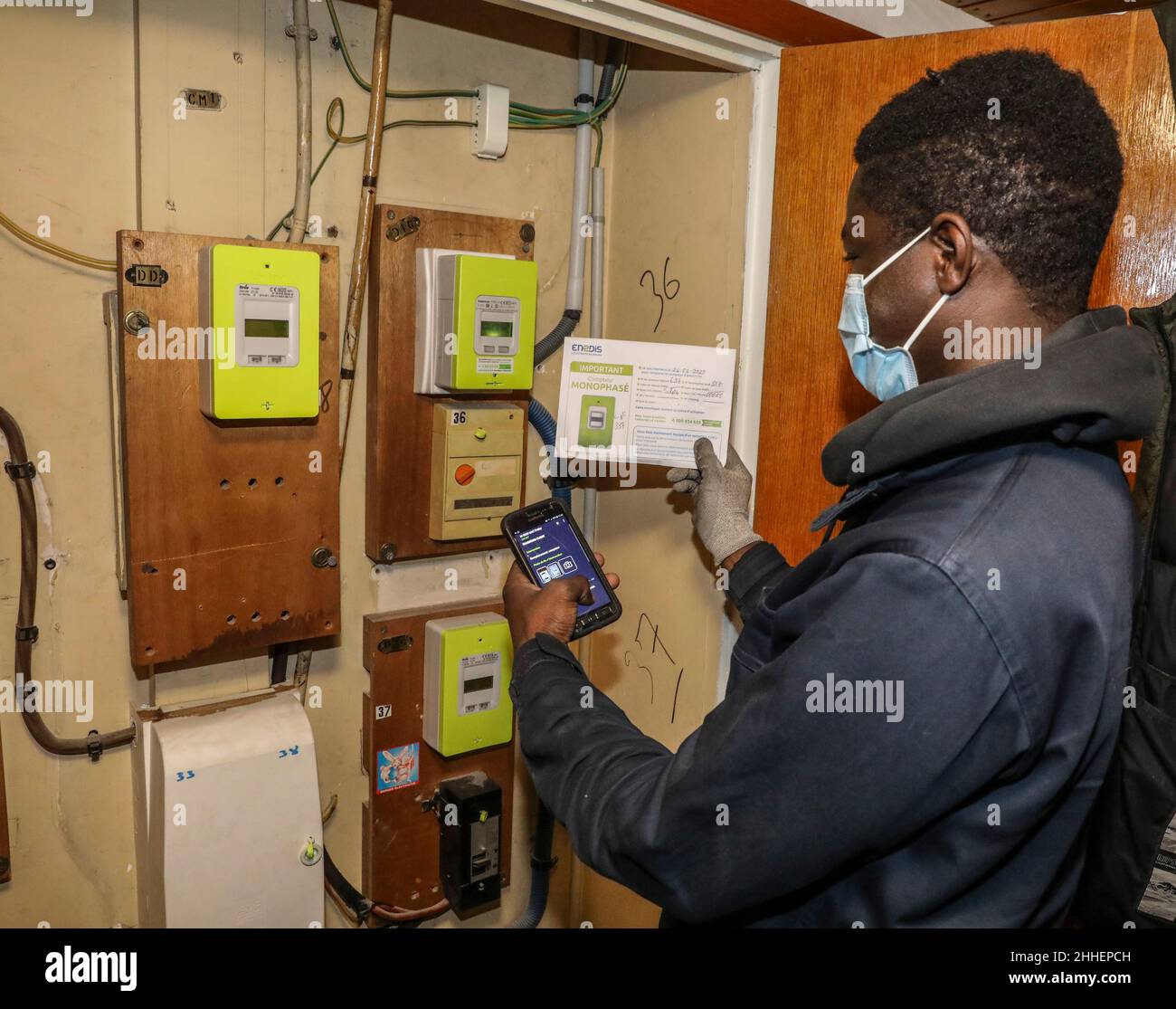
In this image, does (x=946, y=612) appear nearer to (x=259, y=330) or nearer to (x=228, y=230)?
(x=259, y=330)

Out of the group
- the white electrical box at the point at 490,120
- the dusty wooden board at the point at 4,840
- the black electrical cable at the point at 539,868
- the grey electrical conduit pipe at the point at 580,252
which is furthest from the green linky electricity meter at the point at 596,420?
the dusty wooden board at the point at 4,840

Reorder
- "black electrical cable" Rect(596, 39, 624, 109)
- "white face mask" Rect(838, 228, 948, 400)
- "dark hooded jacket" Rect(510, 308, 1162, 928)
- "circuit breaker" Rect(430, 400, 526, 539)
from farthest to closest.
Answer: "black electrical cable" Rect(596, 39, 624, 109)
"circuit breaker" Rect(430, 400, 526, 539)
"white face mask" Rect(838, 228, 948, 400)
"dark hooded jacket" Rect(510, 308, 1162, 928)

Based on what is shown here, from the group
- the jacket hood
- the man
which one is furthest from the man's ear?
the jacket hood

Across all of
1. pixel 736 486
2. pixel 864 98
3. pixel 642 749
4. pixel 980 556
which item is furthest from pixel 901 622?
pixel 864 98

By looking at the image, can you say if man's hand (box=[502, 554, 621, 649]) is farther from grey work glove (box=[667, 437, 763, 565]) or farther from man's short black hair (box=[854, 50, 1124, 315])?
man's short black hair (box=[854, 50, 1124, 315])

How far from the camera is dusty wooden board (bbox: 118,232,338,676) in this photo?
1.41 meters

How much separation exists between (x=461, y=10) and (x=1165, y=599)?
1533mm

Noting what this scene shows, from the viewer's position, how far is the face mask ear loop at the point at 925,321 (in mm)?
923

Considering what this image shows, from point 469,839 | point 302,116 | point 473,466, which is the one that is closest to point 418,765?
point 469,839

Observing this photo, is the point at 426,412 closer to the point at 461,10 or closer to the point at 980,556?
the point at 461,10

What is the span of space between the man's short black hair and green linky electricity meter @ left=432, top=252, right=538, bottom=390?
858 mm

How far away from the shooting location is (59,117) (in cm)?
136

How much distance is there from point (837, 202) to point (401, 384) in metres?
0.84
